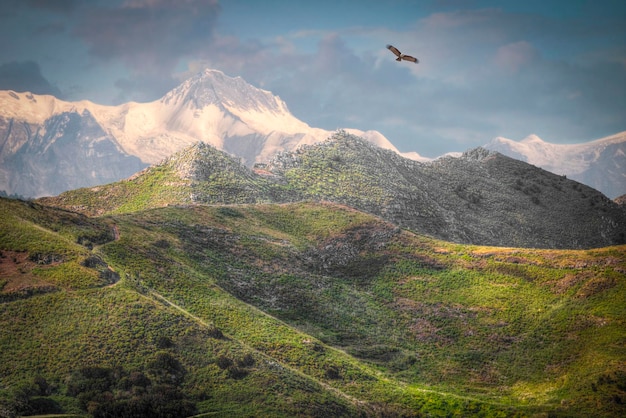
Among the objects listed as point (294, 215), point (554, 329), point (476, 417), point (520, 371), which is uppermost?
point (294, 215)

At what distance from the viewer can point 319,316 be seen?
77375mm

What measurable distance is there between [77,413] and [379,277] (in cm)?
5544

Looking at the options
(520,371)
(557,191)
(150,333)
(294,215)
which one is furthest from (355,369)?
(557,191)

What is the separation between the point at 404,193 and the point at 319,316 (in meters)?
68.6

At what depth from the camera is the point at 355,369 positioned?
6266 centimetres

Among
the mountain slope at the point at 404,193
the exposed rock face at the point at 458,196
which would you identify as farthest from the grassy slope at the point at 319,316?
the exposed rock face at the point at 458,196

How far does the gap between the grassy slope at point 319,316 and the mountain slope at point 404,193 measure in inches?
966

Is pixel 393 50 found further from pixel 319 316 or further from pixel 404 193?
pixel 404 193

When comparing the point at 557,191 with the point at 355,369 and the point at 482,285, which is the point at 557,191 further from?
the point at 355,369

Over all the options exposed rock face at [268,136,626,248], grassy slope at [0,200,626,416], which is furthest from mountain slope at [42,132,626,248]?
grassy slope at [0,200,626,416]

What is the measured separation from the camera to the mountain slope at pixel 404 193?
119688 millimetres

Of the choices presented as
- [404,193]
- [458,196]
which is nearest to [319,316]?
[404,193]

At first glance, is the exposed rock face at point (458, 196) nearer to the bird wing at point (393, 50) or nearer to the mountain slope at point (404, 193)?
the mountain slope at point (404, 193)

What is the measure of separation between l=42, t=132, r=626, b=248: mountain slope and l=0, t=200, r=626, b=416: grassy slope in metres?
24.5
